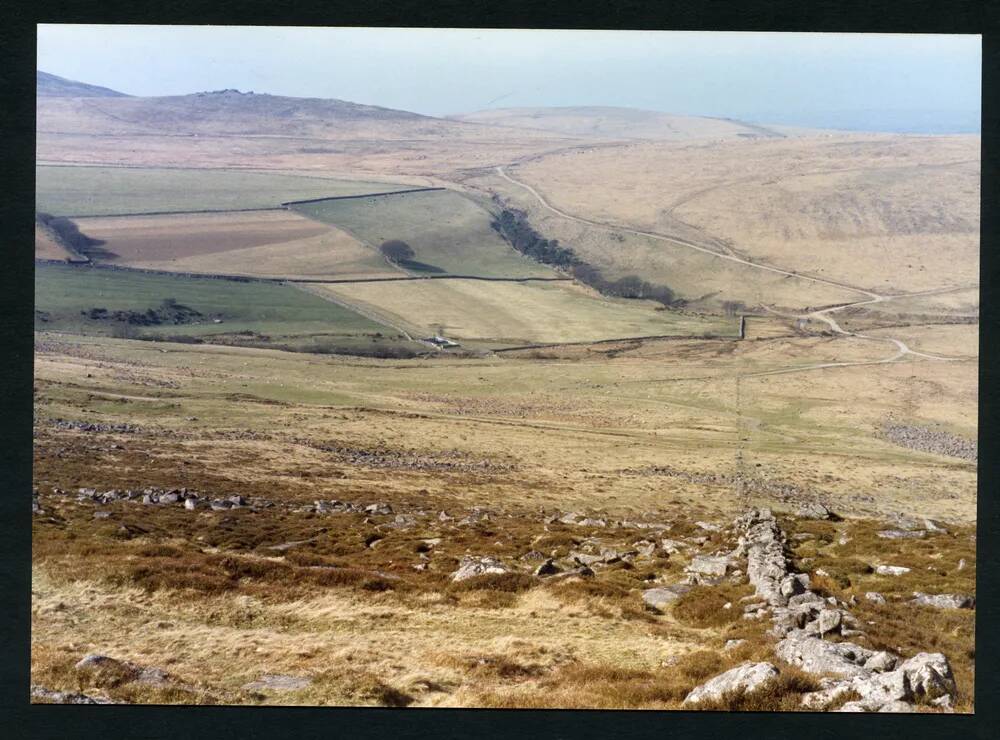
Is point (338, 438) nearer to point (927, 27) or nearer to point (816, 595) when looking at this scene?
point (816, 595)

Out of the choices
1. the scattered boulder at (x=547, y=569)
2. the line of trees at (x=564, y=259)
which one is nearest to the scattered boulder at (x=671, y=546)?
the scattered boulder at (x=547, y=569)

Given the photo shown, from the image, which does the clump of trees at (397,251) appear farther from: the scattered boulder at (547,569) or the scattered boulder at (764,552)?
the scattered boulder at (547,569)

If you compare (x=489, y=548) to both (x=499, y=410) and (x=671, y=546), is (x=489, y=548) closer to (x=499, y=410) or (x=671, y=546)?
(x=671, y=546)

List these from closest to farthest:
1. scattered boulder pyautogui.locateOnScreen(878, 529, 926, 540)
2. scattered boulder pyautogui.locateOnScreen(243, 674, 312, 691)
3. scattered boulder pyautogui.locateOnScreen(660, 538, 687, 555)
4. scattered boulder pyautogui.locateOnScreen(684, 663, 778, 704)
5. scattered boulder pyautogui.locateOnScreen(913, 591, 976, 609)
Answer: scattered boulder pyautogui.locateOnScreen(684, 663, 778, 704) < scattered boulder pyautogui.locateOnScreen(243, 674, 312, 691) < scattered boulder pyautogui.locateOnScreen(913, 591, 976, 609) < scattered boulder pyautogui.locateOnScreen(660, 538, 687, 555) < scattered boulder pyautogui.locateOnScreen(878, 529, 926, 540)

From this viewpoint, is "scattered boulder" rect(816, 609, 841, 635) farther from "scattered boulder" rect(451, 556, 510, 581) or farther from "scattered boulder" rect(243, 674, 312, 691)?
"scattered boulder" rect(243, 674, 312, 691)

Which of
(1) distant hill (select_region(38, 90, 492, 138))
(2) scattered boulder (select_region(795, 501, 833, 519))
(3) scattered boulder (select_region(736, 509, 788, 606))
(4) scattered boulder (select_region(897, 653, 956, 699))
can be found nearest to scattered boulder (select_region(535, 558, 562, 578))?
(3) scattered boulder (select_region(736, 509, 788, 606))
